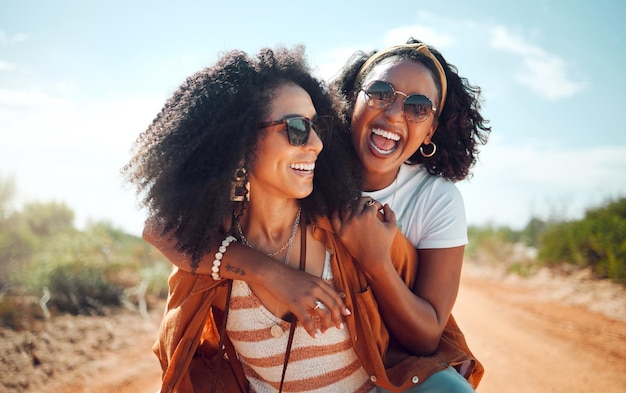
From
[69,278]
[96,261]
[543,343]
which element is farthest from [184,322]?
[96,261]

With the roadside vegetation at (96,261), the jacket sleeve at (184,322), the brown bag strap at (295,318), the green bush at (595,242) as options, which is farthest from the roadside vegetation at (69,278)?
the green bush at (595,242)

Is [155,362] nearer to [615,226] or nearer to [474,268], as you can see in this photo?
[615,226]

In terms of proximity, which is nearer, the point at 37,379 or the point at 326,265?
the point at 326,265

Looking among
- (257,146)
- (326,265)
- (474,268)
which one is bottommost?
(474,268)

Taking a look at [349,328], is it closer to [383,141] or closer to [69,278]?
[383,141]

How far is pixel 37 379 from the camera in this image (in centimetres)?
443

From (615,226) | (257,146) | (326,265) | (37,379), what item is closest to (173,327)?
(326,265)

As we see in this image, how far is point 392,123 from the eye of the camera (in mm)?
2922

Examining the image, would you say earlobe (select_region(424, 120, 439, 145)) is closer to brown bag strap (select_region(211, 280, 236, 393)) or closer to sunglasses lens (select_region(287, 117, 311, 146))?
sunglasses lens (select_region(287, 117, 311, 146))

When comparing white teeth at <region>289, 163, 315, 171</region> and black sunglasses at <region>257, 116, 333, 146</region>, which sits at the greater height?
black sunglasses at <region>257, 116, 333, 146</region>

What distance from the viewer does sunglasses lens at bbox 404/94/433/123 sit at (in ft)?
9.51

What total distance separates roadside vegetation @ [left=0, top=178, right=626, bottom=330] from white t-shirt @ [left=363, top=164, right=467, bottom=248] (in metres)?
2.26

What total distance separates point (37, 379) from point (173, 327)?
110 inches

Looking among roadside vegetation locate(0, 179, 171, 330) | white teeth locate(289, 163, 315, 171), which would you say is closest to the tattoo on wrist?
white teeth locate(289, 163, 315, 171)
